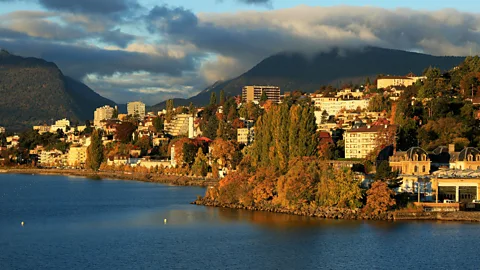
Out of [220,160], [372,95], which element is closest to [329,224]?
Result: [220,160]

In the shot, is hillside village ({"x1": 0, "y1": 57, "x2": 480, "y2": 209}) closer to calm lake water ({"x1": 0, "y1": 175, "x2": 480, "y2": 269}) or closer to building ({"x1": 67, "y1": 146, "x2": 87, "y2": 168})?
building ({"x1": 67, "y1": 146, "x2": 87, "y2": 168})

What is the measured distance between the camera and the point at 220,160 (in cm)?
7281

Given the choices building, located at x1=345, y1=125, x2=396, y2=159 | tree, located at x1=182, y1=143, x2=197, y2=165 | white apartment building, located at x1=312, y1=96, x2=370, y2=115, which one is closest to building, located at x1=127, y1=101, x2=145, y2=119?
white apartment building, located at x1=312, y1=96, x2=370, y2=115

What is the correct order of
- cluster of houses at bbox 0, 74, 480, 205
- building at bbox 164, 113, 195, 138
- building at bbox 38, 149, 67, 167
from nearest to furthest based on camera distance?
cluster of houses at bbox 0, 74, 480, 205, building at bbox 164, 113, 195, 138, building at bbox 38, 149, 67, 167

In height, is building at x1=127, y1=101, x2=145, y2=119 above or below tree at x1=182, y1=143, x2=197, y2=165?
above

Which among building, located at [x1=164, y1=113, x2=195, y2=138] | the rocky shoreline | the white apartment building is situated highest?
the white apartment building

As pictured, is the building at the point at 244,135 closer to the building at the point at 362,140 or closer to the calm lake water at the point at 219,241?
the building at the point at 362,140

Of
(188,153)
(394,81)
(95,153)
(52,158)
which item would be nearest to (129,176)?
(188,153)

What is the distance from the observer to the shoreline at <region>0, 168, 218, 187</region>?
230ft

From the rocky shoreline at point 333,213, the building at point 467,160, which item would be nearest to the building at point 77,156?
the building at point 467,160

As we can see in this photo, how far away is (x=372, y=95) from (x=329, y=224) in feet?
175

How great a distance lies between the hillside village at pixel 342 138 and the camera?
46.0m

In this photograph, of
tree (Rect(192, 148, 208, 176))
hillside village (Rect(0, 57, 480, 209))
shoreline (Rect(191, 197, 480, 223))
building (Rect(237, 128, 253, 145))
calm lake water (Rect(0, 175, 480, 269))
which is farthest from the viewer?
building (Rect(237, 128, 253, 145))

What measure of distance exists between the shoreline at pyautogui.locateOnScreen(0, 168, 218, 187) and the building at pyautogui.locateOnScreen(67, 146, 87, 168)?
5735 millimetres
